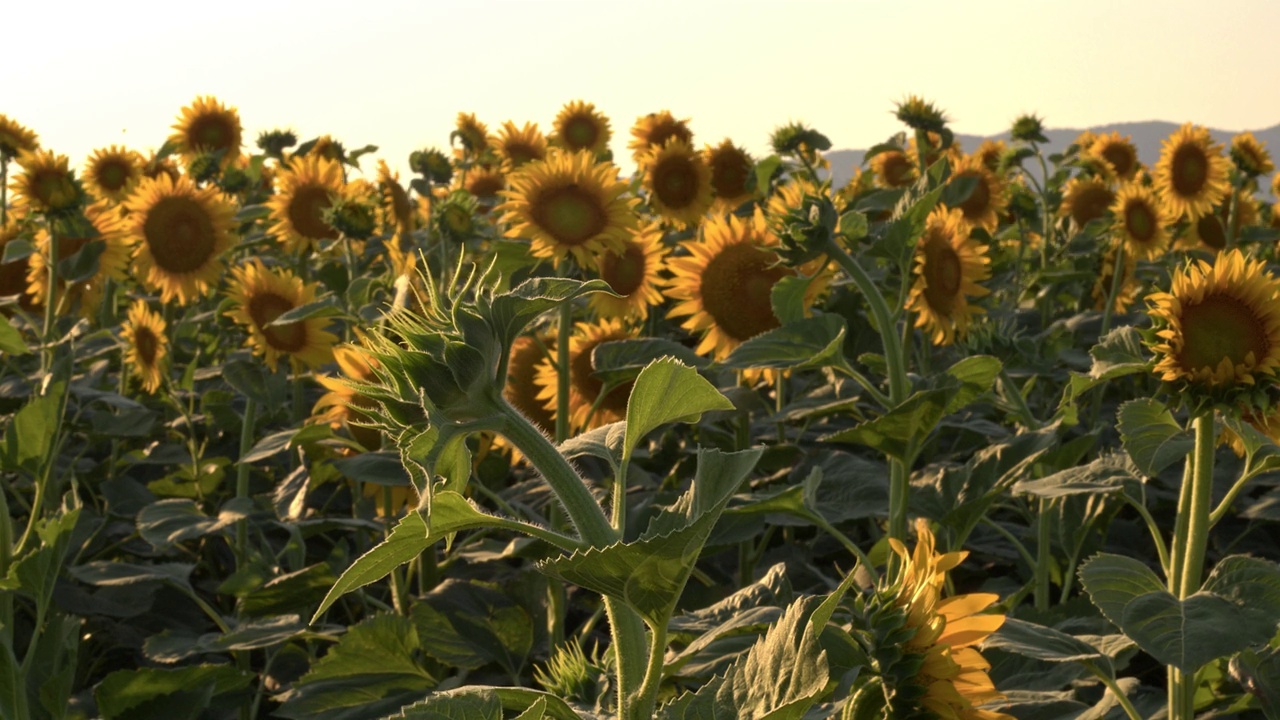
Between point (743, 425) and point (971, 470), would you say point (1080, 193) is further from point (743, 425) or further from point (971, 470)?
point (971, 470)

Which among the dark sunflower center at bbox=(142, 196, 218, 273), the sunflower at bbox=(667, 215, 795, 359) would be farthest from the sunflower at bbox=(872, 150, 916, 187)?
the dark sunflower center at bbox=(142, 196, 218, 273)

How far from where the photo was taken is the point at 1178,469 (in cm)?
342

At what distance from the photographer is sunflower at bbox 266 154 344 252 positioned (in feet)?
16.6

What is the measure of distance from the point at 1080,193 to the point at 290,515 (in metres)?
5.04

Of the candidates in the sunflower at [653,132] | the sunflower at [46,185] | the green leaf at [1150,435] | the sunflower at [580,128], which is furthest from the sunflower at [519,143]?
the green leaf at [1150,435]

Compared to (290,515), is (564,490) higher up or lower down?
higher up

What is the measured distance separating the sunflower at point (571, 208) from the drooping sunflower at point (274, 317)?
87 centimetres

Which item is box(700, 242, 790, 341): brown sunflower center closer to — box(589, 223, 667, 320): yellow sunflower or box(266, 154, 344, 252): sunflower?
box(589, 223, 667, 320): yellow sunflower

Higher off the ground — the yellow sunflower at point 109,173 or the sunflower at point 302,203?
the yellow sunflower at point 109,173

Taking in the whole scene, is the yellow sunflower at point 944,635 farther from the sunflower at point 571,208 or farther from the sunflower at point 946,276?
the sunflower at point 571,208

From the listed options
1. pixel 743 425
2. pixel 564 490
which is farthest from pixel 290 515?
pixel 564 490

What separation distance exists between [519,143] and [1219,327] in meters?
5.90

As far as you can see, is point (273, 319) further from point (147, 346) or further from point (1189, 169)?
point (1189, 169)

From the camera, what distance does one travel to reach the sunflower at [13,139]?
233 inches
